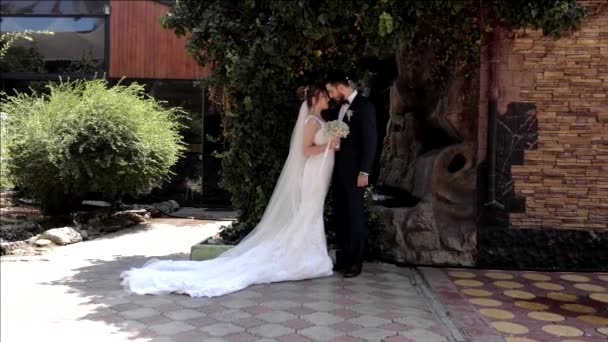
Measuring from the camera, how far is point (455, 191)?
19.2ft

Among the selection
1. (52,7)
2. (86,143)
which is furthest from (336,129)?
(52,7)

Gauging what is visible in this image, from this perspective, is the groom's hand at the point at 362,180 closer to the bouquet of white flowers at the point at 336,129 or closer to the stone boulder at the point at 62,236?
the bouquet of white flowers at the point at 336,129

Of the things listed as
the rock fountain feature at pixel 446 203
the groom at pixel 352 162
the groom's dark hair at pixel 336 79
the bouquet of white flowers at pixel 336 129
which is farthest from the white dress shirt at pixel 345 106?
the rock fountain feature at pixel 446 203

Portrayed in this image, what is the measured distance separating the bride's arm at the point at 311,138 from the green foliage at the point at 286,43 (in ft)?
1.97

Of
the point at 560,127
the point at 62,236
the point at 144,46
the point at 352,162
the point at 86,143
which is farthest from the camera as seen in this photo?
the point at 144,46

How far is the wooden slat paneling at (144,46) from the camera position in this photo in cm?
1124

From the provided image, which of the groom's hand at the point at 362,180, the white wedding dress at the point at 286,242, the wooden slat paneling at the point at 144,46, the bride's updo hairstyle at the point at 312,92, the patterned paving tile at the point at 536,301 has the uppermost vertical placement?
the wooden slat paneling at the point at 144,46

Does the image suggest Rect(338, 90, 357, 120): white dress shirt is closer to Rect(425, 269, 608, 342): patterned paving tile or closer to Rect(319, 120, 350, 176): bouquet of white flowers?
Rect(319, 120, 350, 176): bouquet of white flowers

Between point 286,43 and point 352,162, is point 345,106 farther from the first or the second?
point 286,43

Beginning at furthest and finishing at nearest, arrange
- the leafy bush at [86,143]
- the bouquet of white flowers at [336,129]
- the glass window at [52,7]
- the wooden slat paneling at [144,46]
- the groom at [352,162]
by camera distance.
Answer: the glass window at [52,7] < the wooden slat paneling at [144,46] < the leafy bush at [86,143] < the groom at [352,162] < the bouquet of white flowers at [336,129]

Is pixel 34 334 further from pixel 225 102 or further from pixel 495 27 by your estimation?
pixel 495 27

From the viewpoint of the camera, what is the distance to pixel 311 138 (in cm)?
532

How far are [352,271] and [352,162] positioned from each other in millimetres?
1004

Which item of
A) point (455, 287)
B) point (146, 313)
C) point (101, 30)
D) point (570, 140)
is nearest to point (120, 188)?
point (101, 30)
